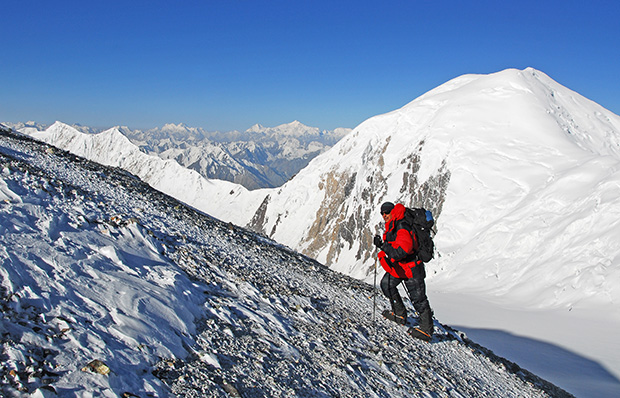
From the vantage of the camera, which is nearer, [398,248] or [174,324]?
[174,324]

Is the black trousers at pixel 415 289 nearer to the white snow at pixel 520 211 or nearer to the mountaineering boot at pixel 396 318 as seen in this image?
the mountaineering boot at pixel 396 318

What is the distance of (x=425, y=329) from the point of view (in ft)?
26.8

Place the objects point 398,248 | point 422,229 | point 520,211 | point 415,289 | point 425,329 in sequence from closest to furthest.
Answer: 1. point 398,248
2. point 422,229
3. point 415,289
4. point 425,329
5. point 520,211

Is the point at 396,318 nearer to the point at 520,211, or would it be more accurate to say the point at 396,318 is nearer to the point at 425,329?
the point at 425,329

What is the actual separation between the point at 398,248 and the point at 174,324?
4207 mm

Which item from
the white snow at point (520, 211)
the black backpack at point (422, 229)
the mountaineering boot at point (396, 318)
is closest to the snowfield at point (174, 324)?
the mountaineering boot at point (396, 318)

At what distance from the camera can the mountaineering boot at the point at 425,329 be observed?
808 centimetres

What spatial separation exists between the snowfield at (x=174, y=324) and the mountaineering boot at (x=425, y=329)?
28 centimetres

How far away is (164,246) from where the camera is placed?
841cm

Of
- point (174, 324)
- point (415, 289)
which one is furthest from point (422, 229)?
point (174, 324)

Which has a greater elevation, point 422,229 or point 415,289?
point 422,229

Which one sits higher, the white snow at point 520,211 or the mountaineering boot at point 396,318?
the white snow at point 520,211

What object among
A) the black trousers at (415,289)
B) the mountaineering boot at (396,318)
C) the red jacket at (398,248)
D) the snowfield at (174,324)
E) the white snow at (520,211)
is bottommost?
the snowfield at (174,324)

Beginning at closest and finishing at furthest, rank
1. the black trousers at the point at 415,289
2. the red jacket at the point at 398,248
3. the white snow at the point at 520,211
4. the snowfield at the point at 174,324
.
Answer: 1. the snowfield at the point at 174,324
2. the red jacket at the point at 398,248
3. the black trousers at the point at 415,289
4. the white snow at the point at 520,211
